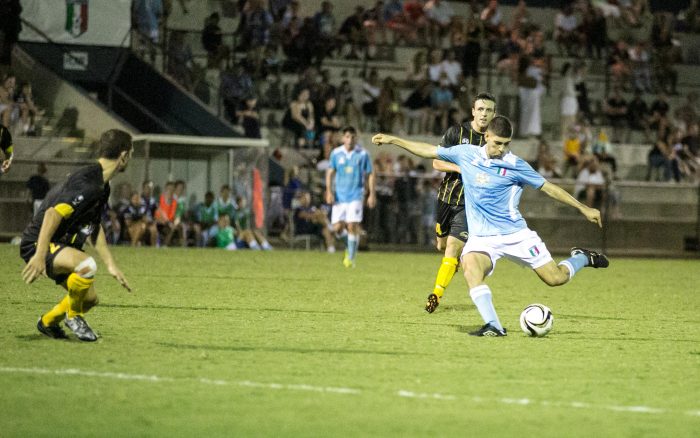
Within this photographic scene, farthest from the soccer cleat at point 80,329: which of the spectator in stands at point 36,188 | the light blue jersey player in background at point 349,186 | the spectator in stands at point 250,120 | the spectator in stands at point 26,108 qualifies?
the spectator in stands at point 250,120

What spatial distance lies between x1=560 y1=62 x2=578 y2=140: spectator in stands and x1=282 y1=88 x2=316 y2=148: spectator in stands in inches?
301

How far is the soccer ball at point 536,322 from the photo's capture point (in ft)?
32.8

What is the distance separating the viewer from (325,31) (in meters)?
30.6

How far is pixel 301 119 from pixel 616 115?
9867 mm

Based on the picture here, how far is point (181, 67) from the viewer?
1099 inches

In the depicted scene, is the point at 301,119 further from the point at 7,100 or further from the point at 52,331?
the point at 52,331

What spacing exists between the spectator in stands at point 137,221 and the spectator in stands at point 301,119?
5169 mm

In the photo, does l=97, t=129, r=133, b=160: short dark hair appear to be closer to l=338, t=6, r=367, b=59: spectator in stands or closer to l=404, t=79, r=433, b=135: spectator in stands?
l=404, t=79, r=433, b=135: spectator in stands

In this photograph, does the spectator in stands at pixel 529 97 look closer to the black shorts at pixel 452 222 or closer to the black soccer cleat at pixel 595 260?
the black shorts at pixel 452 222

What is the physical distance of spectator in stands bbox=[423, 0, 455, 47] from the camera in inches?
1289

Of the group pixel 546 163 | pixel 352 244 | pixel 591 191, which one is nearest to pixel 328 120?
pixel 546 163

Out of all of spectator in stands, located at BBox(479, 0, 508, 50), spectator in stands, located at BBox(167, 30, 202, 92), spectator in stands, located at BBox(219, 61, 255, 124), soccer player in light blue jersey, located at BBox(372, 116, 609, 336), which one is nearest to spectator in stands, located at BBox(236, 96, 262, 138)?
spectator in stands, located at BBox(219, 61, 255, 124)

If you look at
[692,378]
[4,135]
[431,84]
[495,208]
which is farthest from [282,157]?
[692,378]

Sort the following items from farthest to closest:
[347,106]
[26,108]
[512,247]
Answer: [347,106]
[26,108]
[512,247]
